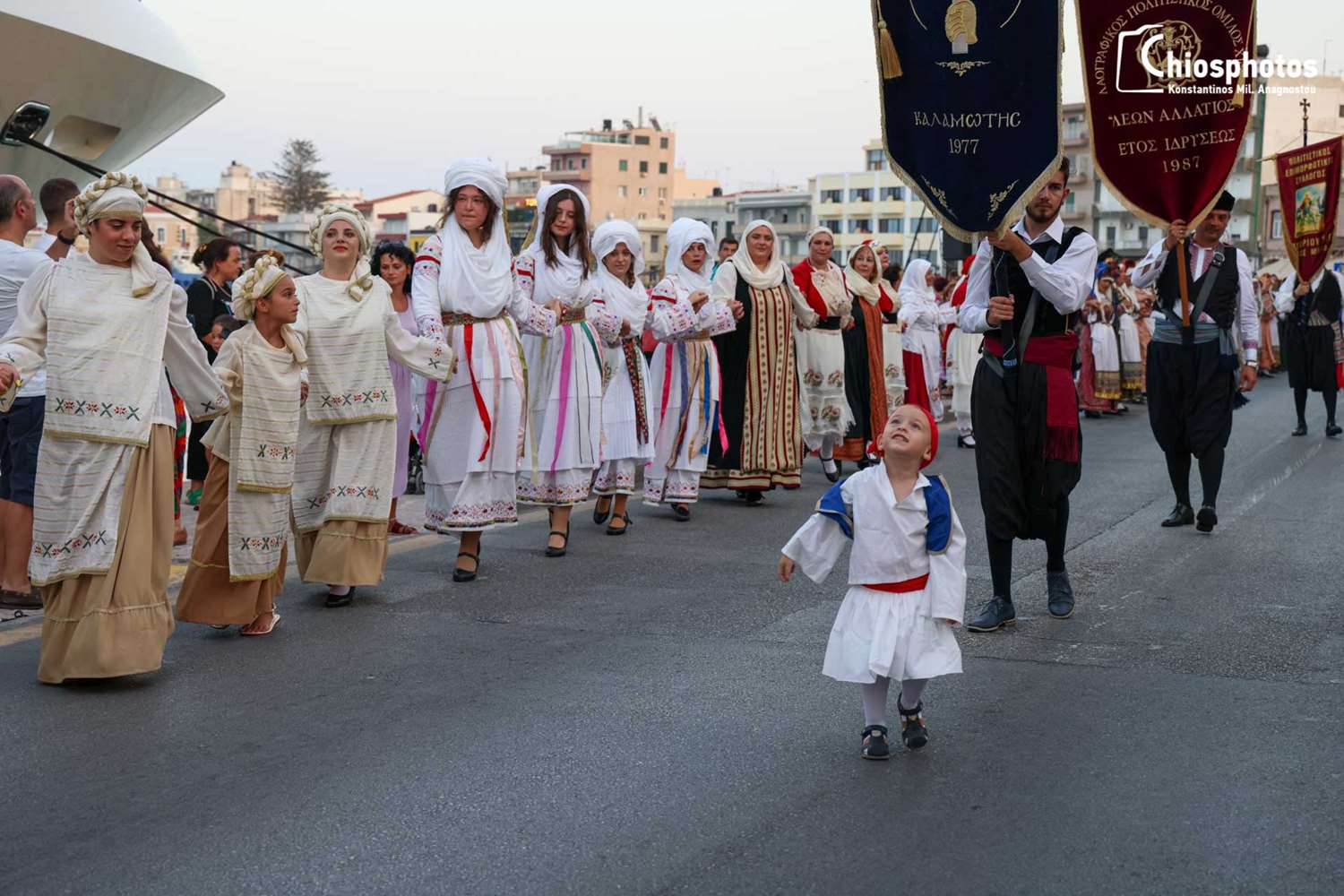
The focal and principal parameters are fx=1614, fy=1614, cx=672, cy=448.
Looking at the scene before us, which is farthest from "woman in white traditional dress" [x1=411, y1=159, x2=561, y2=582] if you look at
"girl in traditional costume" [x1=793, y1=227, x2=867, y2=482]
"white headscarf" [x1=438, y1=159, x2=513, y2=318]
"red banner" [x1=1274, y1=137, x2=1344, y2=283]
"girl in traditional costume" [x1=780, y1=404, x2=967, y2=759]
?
"red banner" [x1=1274, y1=137, x2=1344, y2=283]

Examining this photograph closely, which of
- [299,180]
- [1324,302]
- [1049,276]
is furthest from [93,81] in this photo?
[299,180]

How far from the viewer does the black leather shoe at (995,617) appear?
710 centimetres

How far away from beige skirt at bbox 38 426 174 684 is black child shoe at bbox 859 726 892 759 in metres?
2.78

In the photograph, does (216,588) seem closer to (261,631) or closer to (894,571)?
(261,631)

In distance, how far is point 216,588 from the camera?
22.9 feet

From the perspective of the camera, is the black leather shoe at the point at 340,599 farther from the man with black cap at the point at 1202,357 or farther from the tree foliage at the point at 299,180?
the tree foliage at the point at 299,180

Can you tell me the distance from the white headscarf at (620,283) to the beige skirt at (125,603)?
4622mm

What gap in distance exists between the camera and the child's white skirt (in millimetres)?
5020

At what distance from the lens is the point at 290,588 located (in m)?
8.19

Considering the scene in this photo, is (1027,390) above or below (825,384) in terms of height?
above

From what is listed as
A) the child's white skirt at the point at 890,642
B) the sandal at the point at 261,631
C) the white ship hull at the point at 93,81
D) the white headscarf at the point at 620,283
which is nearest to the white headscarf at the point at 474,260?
the white headscarf at the point at 620,283

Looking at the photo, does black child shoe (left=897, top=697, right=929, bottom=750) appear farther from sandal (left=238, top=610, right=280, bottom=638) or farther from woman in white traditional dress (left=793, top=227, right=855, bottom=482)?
woman in white traditional dress (left=793, top=227, right=855, bottom=482)

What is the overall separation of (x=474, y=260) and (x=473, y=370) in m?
0.59

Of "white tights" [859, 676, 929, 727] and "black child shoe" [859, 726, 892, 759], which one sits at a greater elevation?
"white tights" [859, 676, 929, 727]
